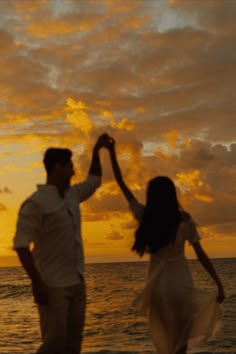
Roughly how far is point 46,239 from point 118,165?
57.7 inches

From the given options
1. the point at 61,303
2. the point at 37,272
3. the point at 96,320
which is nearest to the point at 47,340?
the point at 61,303

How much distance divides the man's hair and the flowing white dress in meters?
1.17

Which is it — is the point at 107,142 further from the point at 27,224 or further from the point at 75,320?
the point at 75,320

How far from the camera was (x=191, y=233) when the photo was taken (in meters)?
5.62

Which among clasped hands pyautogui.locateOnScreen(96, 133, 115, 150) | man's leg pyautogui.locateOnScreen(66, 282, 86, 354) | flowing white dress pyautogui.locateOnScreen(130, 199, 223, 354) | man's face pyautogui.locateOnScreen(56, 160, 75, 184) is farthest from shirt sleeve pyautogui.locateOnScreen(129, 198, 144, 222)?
man's leg pyautogui.locateOnScreen(66, 282, 86, 354)

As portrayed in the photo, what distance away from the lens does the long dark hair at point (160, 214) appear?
18.2 feet

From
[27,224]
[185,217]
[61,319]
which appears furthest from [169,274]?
[27,224]

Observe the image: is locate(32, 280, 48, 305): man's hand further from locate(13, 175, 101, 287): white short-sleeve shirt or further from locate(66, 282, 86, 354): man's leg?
locate(66, 282, 86, 354): man's leg

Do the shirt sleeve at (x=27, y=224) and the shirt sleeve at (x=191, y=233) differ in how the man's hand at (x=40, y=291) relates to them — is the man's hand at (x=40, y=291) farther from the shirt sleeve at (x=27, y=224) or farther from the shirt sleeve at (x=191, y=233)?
the shirt sleeve at (x=191, y=233)

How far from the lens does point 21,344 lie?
45.7 feet

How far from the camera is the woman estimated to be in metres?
5.55

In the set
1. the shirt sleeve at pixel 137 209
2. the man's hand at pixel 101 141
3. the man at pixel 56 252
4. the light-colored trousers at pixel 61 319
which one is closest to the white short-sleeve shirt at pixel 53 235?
the man at pixel 56 252

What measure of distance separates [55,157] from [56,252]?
0.89 metres

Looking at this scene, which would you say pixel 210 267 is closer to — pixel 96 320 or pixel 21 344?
pixel 21 344
